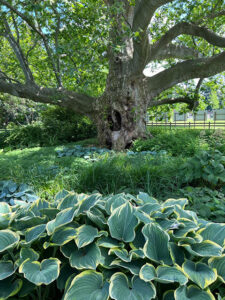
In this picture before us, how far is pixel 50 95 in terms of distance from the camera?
25.3ft

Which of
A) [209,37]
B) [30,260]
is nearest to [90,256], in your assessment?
[30,260]

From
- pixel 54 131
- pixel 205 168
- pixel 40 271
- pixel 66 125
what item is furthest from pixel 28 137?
pixel 40 271

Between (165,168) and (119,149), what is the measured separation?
11.3ft

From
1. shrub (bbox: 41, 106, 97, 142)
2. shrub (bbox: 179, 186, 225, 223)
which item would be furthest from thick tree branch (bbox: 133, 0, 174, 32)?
shrub (bbox: 41, 106, 97, 142)

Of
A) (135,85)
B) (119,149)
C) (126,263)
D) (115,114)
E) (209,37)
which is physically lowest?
(119,149)

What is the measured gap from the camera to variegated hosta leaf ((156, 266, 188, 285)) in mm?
1044

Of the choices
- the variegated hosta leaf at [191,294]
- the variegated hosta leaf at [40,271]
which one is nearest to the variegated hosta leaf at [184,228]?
the variegated hosta leaf at [191,294]

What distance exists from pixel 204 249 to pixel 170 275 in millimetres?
265

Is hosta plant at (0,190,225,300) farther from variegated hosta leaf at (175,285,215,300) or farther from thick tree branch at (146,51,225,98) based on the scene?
thick tree branch at (146,51,225,98)

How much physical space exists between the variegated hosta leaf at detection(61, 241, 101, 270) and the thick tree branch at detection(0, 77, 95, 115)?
635cm

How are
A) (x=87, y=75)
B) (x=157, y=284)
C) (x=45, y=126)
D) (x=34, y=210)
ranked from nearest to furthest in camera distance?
(x=157, y=284)
(x=34, y=210)
(x=87, y=75)
(x=45, y=126)

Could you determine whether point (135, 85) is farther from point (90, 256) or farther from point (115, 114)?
point (90, 256)

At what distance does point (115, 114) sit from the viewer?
24.3ft

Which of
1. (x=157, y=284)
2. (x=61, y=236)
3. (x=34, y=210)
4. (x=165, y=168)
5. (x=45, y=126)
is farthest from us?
(x=45, y=126)
